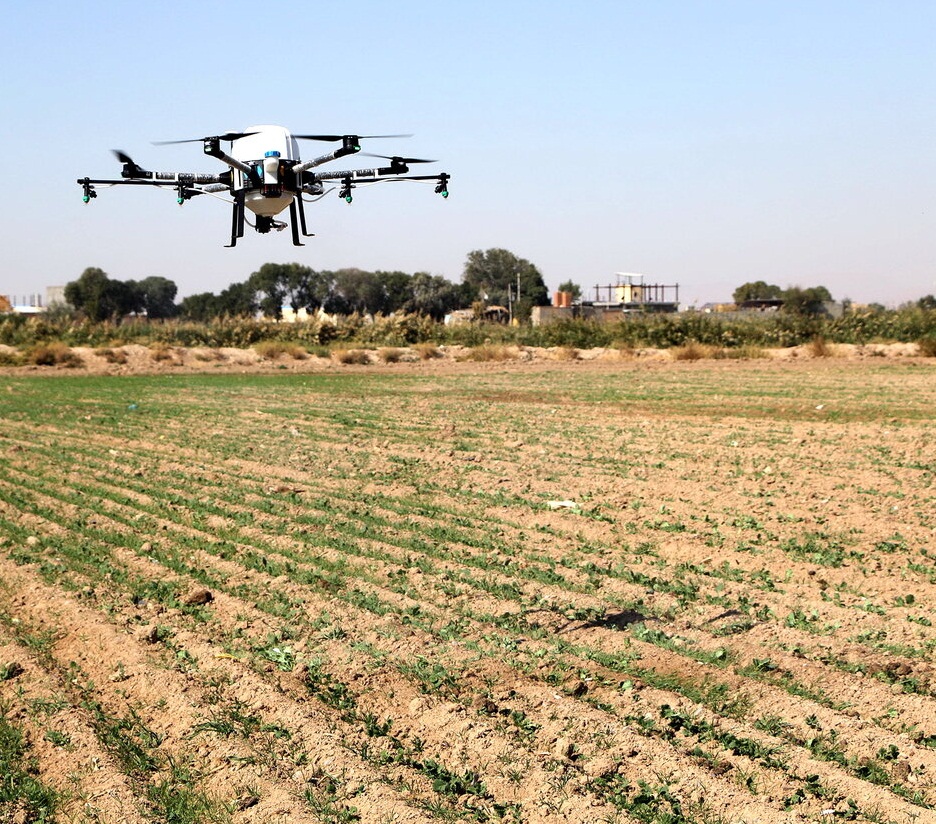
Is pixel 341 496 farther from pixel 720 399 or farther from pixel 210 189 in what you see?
pixel 720 399

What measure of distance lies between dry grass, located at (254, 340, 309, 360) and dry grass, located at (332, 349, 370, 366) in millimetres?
1394

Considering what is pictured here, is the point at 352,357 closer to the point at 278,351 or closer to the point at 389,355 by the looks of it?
the point at 389,355

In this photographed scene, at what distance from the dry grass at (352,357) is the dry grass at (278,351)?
139 centimetres

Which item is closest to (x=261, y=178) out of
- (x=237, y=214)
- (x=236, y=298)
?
(x=237, y=214)

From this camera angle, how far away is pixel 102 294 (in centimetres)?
9225

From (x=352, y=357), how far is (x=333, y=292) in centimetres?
4735

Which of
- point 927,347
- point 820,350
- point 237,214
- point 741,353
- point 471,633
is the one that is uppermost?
point 237,214

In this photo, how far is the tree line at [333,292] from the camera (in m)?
79.9

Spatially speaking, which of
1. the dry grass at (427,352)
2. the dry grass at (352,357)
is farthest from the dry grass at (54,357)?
the dry grass at (427,352)

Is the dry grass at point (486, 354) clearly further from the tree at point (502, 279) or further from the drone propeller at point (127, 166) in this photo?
the tree at point (502, 279)

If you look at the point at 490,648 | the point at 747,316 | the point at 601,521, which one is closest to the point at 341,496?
the point at 601,521

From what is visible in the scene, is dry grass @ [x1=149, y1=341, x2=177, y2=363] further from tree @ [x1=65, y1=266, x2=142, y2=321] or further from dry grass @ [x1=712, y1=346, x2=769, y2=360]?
tree @ [x1=65, y1=266, x2=142, y2=321]

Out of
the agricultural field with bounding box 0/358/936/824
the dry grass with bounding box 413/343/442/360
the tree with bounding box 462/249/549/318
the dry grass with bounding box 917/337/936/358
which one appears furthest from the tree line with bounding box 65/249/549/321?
the agricultural field with bounding box 0/358/936/824

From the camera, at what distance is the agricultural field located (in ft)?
19.3
